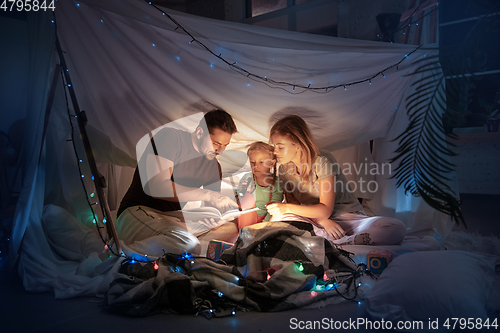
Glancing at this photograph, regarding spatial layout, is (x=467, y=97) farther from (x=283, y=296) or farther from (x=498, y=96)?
(x=283, y=296)

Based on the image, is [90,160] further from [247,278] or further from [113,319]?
[247,278]

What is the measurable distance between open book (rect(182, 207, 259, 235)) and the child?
0.21 feet

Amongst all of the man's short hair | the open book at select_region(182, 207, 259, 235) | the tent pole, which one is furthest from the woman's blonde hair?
the tent pole

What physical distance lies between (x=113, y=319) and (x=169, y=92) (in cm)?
135

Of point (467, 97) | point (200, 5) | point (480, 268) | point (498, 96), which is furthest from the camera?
point (200, 5)

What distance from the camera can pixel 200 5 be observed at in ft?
16.0

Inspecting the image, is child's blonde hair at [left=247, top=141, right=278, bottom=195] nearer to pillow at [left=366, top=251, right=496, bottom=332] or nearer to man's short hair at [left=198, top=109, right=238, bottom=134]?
man's short hair at [left=198, top=109, right=238, bottom=134]

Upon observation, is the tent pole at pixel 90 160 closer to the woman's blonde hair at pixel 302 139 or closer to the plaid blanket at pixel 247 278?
the plaid blanket at pixel 247 278

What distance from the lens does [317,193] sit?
2256 millimetres

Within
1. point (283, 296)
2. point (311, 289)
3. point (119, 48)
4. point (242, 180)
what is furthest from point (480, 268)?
point (119, 48)

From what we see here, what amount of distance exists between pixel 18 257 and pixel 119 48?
1170 millimetres

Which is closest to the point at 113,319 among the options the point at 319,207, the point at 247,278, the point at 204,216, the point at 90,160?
the point at 247,278

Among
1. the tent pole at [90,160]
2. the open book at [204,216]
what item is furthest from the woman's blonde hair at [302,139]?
the tent pole at [90,160]

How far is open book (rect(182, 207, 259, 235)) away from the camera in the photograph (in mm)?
2171
